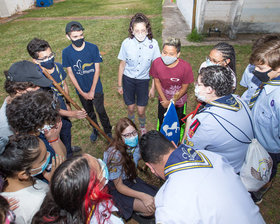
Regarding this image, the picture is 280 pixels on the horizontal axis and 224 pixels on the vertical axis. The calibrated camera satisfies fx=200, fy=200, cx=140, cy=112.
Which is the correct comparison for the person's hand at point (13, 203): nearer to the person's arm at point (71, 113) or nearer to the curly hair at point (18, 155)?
the curly hair at point (18, 155)

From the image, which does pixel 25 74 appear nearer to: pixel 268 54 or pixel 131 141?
pixel 131 141

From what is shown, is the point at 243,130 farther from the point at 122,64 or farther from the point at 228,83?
the point at 122,64

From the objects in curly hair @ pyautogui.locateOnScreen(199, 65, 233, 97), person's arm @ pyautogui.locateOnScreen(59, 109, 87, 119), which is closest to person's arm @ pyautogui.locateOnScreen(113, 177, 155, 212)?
person's arm @ pyautogui.locateOnScreen(59, 109, 87, 119)

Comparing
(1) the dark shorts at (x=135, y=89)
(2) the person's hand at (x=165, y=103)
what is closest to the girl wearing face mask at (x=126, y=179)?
(2) the person's hand at (x=165, y=103)

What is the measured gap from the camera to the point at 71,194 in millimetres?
1478

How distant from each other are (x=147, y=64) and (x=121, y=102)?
213 centimetres

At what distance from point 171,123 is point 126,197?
1396 mm

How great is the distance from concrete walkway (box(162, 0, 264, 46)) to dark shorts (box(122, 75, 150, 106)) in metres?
5.90

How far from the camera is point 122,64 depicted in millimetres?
3996

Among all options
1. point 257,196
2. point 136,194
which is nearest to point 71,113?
point 136,194

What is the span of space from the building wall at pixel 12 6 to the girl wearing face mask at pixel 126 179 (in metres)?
19.7

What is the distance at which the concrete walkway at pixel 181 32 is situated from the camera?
29.6 ft

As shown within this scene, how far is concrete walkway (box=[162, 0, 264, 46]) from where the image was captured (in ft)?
29.6

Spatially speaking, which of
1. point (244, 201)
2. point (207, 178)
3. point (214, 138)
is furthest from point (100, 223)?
point (214, 138)
